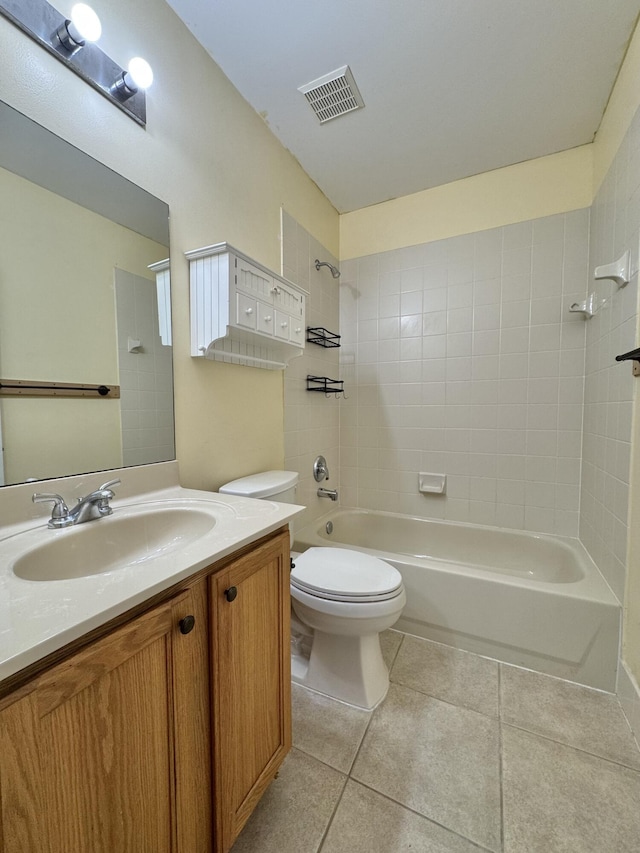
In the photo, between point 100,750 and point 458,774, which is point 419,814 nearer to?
point 458,774

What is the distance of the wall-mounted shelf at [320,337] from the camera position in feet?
6.73

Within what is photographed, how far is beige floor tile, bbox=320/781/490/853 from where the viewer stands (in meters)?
0.83

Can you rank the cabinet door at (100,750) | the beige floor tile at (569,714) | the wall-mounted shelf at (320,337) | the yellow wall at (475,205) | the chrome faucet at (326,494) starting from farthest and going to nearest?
the chrome faucet at (326,494) → the wall-mounted shelf at (320,337) → the yellow wall at (475,205) → the beige floor tile at (569,714) → the cabinet door at (100,750)

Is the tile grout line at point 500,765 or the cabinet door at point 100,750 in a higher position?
the cabinet door at point 100,750

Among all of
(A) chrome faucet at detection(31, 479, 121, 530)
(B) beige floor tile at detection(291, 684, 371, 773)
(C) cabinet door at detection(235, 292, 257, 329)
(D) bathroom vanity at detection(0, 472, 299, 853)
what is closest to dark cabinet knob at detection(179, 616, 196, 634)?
(D) bathroom vanity at detection(0, 472, 299, 853)

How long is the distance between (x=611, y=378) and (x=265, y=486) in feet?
5.12

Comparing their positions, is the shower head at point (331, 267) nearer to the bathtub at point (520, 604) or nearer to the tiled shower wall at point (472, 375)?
the tiled shower wall at point (472, 375)

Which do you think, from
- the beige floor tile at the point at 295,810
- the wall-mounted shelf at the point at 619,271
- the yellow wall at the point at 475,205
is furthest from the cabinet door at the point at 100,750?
the yellow wall at the point at 475,205

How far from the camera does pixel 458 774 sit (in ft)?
3.29

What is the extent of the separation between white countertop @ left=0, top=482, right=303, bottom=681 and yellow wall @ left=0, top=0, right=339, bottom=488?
54 cm

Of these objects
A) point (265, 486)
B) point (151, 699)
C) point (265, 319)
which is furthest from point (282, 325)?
→ point (151, 699)

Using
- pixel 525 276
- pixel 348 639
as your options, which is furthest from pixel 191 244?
pixel 525 276

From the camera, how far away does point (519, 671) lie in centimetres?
142

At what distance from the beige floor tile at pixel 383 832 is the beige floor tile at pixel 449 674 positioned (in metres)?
0.44
